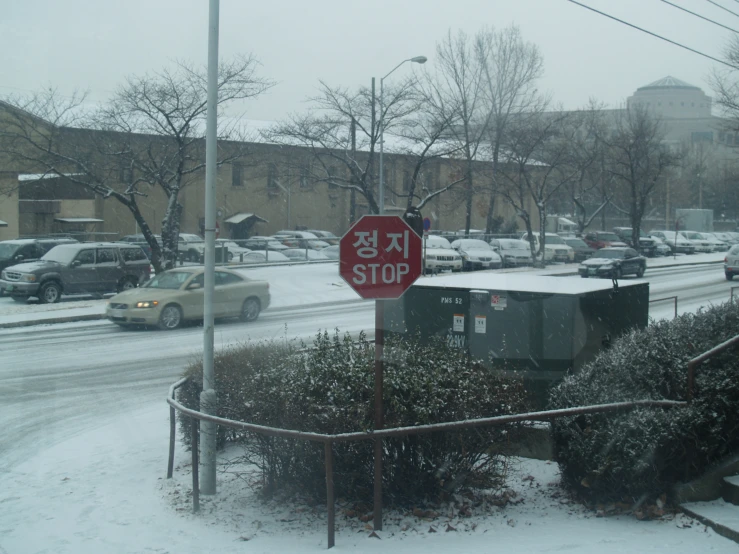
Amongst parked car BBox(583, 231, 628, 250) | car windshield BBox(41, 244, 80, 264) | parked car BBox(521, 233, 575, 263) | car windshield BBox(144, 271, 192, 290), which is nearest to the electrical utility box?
car windshield BBox(144, 271, 192, 290)

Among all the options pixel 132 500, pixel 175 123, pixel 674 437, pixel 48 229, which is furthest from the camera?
pixel 48 229

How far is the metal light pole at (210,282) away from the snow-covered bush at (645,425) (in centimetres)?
297

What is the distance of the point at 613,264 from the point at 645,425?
2848cm

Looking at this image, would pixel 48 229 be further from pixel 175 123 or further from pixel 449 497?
pixel 449 497

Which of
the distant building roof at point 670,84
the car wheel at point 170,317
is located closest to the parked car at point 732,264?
the car wheel at point 170,317

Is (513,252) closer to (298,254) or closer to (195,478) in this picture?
(298,254)

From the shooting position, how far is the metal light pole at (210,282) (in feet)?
21.5

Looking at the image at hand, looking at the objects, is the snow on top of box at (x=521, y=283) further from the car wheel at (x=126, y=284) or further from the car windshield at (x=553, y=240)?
the car windshield at (x=553, y=240)

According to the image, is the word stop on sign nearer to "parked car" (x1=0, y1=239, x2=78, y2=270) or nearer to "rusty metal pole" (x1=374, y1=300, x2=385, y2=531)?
"rusty metal pole" (x1=374, y1=300, x2=385, y2=531)

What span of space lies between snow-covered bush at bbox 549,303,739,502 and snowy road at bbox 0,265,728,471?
3903 millimetres

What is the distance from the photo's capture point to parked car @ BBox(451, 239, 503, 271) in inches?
1385

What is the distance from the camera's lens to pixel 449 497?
5.92 m

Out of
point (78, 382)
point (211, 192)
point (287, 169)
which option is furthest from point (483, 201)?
point (211, 192)

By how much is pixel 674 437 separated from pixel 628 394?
52cm
